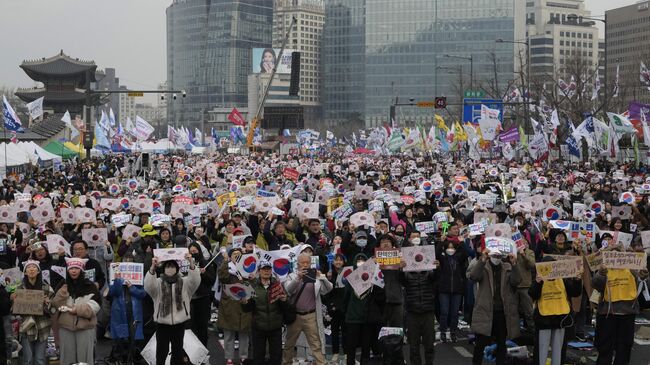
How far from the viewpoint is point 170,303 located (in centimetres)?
1132

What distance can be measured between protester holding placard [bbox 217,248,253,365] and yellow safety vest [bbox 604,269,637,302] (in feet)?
12.7

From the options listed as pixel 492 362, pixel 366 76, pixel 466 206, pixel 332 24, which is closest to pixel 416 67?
pixel 366 76

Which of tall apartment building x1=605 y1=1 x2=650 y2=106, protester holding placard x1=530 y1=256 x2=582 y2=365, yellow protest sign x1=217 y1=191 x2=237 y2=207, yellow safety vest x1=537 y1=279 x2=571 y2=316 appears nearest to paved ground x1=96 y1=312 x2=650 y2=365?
protester holding placard x1=530 y1=256 x2=582 y2=365

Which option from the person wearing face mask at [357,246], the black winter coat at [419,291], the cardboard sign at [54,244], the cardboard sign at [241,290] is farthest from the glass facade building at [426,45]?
the cardboard sign at [241,290]

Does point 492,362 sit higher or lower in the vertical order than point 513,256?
lower

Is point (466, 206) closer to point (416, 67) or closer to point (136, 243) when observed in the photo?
point (136, 243)

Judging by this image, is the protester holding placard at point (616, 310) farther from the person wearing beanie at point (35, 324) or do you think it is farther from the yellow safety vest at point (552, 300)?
the person wearing beanie at point (35, 324)

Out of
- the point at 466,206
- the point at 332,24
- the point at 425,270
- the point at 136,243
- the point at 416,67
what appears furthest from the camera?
the point at 332,24

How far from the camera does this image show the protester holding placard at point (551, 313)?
11.6 meters

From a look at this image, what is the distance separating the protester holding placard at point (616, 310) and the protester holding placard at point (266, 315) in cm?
337

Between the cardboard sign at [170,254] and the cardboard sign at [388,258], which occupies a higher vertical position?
the cardboard sign at [170,254]

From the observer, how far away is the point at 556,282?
11.6 meters

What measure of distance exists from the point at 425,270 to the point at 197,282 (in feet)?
8.22

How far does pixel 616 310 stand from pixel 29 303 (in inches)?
237
